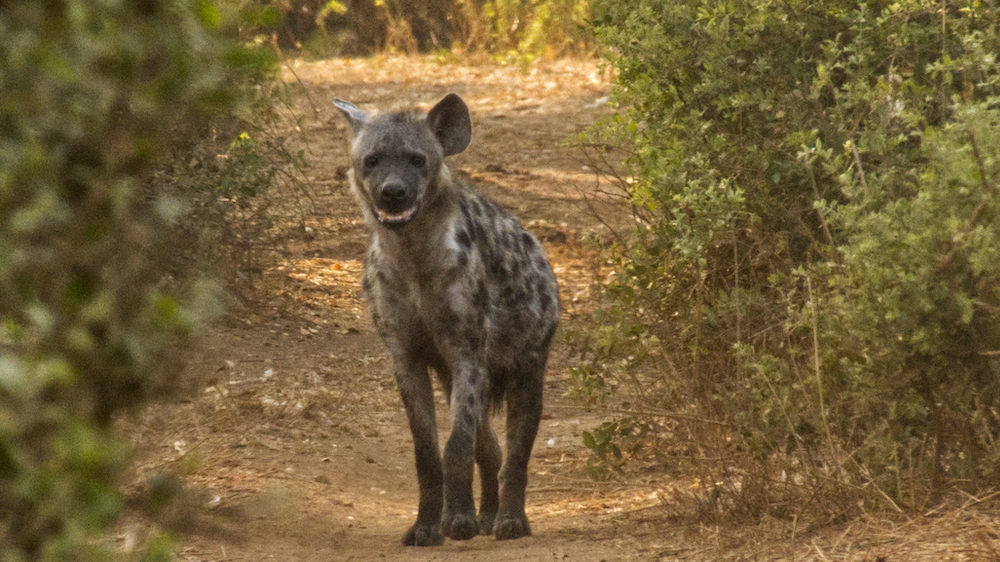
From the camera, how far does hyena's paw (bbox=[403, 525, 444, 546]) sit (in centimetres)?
423

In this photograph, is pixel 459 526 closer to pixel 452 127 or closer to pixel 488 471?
pixel 488 471

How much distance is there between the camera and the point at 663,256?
4.66m

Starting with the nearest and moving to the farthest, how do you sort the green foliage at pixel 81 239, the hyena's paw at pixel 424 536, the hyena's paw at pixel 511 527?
the green foliage at pixel 81 239, the hyena's paw at pixel 424 536, the hyena's paw at pixel 511 527

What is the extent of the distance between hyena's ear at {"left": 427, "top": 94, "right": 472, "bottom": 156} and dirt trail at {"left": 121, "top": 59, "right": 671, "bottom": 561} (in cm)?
36

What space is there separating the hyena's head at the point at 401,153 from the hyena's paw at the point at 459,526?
1079mm

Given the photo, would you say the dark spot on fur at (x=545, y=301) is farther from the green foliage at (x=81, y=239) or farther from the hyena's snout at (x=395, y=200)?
the green foliage at (x=81, y=239)

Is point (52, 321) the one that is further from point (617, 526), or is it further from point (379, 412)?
point (379, 412)

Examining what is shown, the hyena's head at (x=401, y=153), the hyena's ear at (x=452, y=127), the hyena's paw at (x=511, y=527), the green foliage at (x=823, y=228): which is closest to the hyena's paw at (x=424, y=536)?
the hyena's paw at (x=511, y=527)

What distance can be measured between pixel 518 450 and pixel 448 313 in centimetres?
66

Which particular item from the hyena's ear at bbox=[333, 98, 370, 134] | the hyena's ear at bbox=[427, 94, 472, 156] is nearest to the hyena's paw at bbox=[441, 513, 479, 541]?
the hyena's ear at bbox=[427, 94, 472, 156]

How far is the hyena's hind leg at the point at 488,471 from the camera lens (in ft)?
15.2

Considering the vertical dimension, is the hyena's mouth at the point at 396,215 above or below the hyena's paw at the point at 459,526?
above

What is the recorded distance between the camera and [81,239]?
1288 mm

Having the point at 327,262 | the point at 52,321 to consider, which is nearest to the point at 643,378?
the point at 327,262
